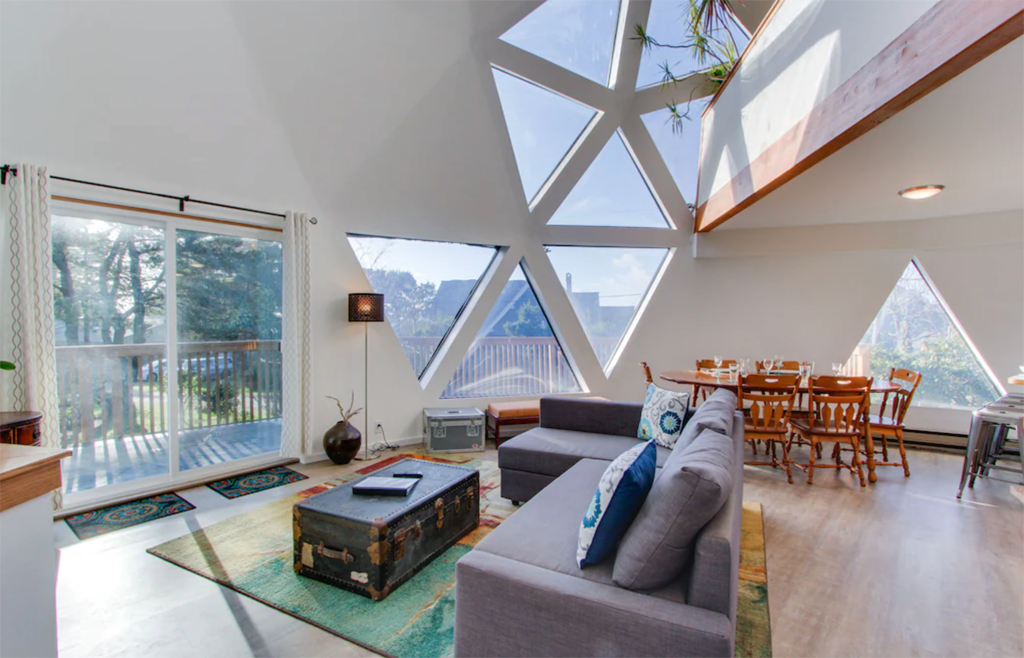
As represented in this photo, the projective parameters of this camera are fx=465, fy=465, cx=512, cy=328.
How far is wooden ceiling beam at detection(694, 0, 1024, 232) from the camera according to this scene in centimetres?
184

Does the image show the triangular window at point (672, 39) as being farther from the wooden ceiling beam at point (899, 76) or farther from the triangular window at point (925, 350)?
the triangular window at point (925, 350)

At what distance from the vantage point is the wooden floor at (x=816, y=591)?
6.32 ft

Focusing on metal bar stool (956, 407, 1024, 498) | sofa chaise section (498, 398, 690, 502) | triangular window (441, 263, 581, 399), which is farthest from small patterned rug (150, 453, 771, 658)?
triangular window (441, 263, 581, 399)

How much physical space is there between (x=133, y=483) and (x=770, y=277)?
6.93m

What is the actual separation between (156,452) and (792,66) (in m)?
5.80

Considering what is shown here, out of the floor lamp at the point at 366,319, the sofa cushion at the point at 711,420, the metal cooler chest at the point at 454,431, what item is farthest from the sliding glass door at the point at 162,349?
the sofa cushion at the point at 711,420

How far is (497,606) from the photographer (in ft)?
4.96

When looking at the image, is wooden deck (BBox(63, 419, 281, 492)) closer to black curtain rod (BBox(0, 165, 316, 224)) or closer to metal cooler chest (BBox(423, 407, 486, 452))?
metal cooler chest (BBox(423, 407, 486, 452))

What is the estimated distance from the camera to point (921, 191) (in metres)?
4.05

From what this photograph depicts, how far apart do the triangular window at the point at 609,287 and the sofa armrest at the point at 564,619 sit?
15.6 ft

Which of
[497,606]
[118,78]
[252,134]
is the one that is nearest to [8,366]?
[118,78]

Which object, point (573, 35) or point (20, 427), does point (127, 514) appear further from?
point (573, 35)

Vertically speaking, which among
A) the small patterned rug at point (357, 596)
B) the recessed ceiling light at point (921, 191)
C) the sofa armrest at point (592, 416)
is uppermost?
the recessed ceiling light at point (921, 191)

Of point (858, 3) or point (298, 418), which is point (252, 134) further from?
point (858, 3)
